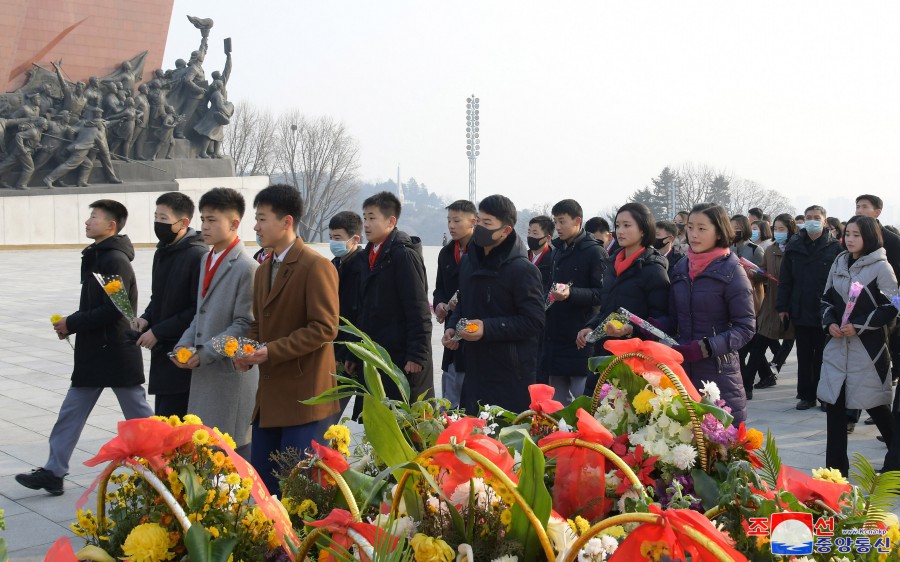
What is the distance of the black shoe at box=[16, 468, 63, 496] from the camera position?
16.5 feet

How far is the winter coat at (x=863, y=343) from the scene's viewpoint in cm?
512

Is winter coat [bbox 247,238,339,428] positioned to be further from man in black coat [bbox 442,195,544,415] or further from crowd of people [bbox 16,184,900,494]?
man in black coat [bbox 442,195,544,415]

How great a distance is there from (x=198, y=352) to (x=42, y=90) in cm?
3000

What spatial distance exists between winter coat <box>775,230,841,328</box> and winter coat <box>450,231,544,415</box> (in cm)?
396

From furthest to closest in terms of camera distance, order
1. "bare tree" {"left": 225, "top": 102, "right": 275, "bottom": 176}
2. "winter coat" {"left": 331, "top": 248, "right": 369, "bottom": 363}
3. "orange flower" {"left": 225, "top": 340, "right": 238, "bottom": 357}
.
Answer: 1. "bare tree" {"left": 225, "top": 102, "right": 275, "bottom": 176}
2. "winter coat" {"left": 331, "top": 248, "right": 369, "bottom": 363}
3. "orange flower" {"left": 225, "top": 340, "right": 238, "bottom": 357}

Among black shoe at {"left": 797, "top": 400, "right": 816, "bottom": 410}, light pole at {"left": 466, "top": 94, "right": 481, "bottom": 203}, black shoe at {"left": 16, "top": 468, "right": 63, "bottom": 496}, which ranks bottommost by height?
black shoe at {"left": 797, "top": 400, "right": 816, "bottom": 410}

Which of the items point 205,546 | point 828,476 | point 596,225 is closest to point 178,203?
point 205,546

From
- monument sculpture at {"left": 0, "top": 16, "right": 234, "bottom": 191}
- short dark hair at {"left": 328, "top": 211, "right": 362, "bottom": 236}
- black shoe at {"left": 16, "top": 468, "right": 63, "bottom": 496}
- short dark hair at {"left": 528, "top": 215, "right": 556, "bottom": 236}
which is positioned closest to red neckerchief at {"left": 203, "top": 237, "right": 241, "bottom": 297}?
black shoe at {"left": 16, "top": 468, "right": 63, "bottom": 496}

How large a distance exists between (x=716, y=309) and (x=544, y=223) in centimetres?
316

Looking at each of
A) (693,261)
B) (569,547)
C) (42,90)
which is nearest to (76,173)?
(42,90)

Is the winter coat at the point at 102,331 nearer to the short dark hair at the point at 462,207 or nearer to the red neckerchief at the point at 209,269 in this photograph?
the red neckerchief at the point at 209,269

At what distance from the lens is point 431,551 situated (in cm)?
175

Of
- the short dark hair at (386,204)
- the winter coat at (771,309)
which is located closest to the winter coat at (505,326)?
the short dark hair at (386,204)

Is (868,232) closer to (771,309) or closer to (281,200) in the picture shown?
(281,200)
